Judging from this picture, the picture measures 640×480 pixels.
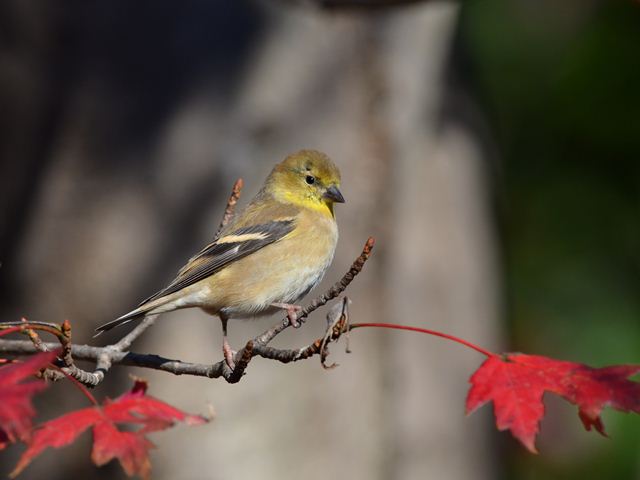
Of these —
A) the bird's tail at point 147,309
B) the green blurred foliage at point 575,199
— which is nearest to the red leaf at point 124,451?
the bird's tail at point 147,309

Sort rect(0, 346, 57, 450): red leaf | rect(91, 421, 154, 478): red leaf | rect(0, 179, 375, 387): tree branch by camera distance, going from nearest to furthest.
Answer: rect(0, 346, 57, 450): red leaf, rect(91, 421, 154, 478): red leaf, rect(0, 179, 375, 387): tree branch

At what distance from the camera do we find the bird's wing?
13.6 feet

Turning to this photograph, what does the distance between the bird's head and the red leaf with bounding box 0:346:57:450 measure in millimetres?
2717

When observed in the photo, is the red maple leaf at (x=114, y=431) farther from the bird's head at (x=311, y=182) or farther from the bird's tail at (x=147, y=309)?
the bird's head at (x=311, y=182)

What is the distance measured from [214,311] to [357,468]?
2767 mm

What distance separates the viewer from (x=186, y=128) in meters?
6.10

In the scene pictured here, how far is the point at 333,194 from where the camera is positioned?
191 inches

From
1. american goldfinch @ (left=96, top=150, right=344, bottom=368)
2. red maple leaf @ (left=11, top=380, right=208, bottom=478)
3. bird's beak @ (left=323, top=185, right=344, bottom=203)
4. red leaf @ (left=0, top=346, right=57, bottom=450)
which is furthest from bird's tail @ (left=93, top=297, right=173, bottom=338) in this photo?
red leaf @ (left=0, top=346, right=57, bottom=450)

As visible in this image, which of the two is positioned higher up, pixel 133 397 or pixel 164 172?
pixel 164 172

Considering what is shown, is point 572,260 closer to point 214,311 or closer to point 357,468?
point 357,468

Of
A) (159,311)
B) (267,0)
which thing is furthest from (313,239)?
(267,0)

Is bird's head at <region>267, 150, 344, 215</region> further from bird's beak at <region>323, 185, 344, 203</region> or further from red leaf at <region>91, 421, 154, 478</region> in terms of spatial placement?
red leaf at <region>91, 421, 154, 478</region>

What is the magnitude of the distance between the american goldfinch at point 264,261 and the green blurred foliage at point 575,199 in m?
5.17

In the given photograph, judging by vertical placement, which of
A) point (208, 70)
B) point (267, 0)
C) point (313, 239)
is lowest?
point (313, 239)
